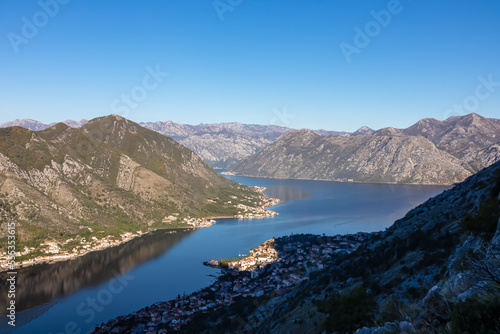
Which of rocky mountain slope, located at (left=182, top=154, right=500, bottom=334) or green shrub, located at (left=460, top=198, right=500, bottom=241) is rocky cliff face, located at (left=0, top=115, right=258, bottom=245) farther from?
green shrub, located at (left=460, top=198, right=500, bottom=241)

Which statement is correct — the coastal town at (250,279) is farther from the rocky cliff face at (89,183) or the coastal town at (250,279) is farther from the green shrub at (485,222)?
the rocky cliff face at (89,183)

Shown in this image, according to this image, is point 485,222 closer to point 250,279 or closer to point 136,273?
point 250,279

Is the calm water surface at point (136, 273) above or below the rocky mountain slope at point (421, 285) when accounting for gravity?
below

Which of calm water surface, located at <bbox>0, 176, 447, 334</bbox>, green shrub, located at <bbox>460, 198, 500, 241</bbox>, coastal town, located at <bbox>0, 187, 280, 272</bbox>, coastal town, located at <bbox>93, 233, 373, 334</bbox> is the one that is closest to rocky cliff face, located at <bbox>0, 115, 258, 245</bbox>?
coastal town, located at <bbox>0, 187, 280, 272</bbox>

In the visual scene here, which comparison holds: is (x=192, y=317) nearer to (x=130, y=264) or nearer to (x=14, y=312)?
(x=14, y=312)

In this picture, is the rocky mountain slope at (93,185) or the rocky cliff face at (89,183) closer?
the rocky mountain slope at (93,185)

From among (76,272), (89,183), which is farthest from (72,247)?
(89,183)

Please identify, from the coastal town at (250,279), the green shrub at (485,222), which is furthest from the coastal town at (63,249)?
the green shrub at (485,222)
